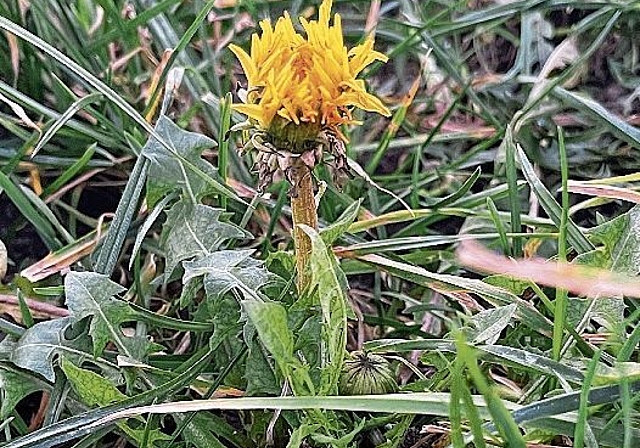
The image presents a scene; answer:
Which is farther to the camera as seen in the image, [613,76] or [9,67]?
[613,76]

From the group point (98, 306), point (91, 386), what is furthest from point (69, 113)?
point (91, 386)

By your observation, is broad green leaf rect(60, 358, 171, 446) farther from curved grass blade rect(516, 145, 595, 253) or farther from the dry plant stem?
curved grass blade rect(516, 145, 595, 253)

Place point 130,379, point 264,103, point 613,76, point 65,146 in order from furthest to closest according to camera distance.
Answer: point 613,76
point 65,146
point 130,379
point 264,103

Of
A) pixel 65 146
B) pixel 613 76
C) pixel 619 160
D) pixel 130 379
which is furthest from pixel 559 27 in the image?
pixel 130 379

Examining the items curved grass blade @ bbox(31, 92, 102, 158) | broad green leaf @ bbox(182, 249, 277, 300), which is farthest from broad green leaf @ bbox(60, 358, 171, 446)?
curved grass blade @ bbox(31, 92, 102, 158)

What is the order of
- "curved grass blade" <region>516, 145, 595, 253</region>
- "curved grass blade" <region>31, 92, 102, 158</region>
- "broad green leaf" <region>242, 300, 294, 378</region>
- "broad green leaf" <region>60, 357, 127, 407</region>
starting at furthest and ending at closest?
1. "curved grass blade" <region>31, 92, 102, 158</region>
2. "curved grass blade" <region>516, 145, 595, 253</region>
3. "broad green leaf" <region>60, 357, 127, 407</region>
4. "broad green leaf" <region>242, 300, 294, 378</region>

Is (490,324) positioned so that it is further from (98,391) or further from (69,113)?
(69,113)

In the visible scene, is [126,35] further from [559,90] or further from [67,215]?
[559,90]
